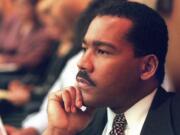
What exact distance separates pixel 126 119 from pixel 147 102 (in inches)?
2.7

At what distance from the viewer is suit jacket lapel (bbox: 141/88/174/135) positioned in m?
1.20

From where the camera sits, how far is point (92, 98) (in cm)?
123

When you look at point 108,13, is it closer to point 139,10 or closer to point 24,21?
point 139,10

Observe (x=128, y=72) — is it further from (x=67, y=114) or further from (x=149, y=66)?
(x=67, y=114)

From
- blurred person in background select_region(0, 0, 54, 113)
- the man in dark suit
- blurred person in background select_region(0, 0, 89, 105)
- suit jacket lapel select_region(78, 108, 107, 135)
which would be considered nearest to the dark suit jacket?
the man in dark suit

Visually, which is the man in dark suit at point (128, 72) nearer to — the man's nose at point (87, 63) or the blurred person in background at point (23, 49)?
the man's nose at point (87, 63)

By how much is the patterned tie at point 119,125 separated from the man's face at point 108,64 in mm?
56

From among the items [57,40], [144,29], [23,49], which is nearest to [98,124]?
[144,29]

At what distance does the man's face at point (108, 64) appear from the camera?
1.21m

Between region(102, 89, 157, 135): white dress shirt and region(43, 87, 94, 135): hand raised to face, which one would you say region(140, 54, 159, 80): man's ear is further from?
region(43, 87, 94, 135): hand raised to face

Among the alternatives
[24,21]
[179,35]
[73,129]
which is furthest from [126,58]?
[24,21]

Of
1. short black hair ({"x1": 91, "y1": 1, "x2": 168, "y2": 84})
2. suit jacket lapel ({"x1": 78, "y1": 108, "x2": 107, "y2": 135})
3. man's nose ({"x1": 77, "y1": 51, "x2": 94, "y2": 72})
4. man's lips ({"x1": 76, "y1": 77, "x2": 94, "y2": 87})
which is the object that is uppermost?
short black hair ({"x1": 91, "y1": 1, "x2": 168, "y2": 84})

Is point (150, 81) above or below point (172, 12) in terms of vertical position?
below

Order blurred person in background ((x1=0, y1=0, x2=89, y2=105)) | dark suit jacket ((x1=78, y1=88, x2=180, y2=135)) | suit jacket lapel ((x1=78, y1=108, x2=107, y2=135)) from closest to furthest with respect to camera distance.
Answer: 1. dark suit jacket ((x1=78, y1=88, x2=180, y2=135))
2. suit jacket lapel ((x1=78, y1=108, x2=107, y2=135))
3. blurred person in background ((x1=0, y1=0, x2=89, y2=105))
